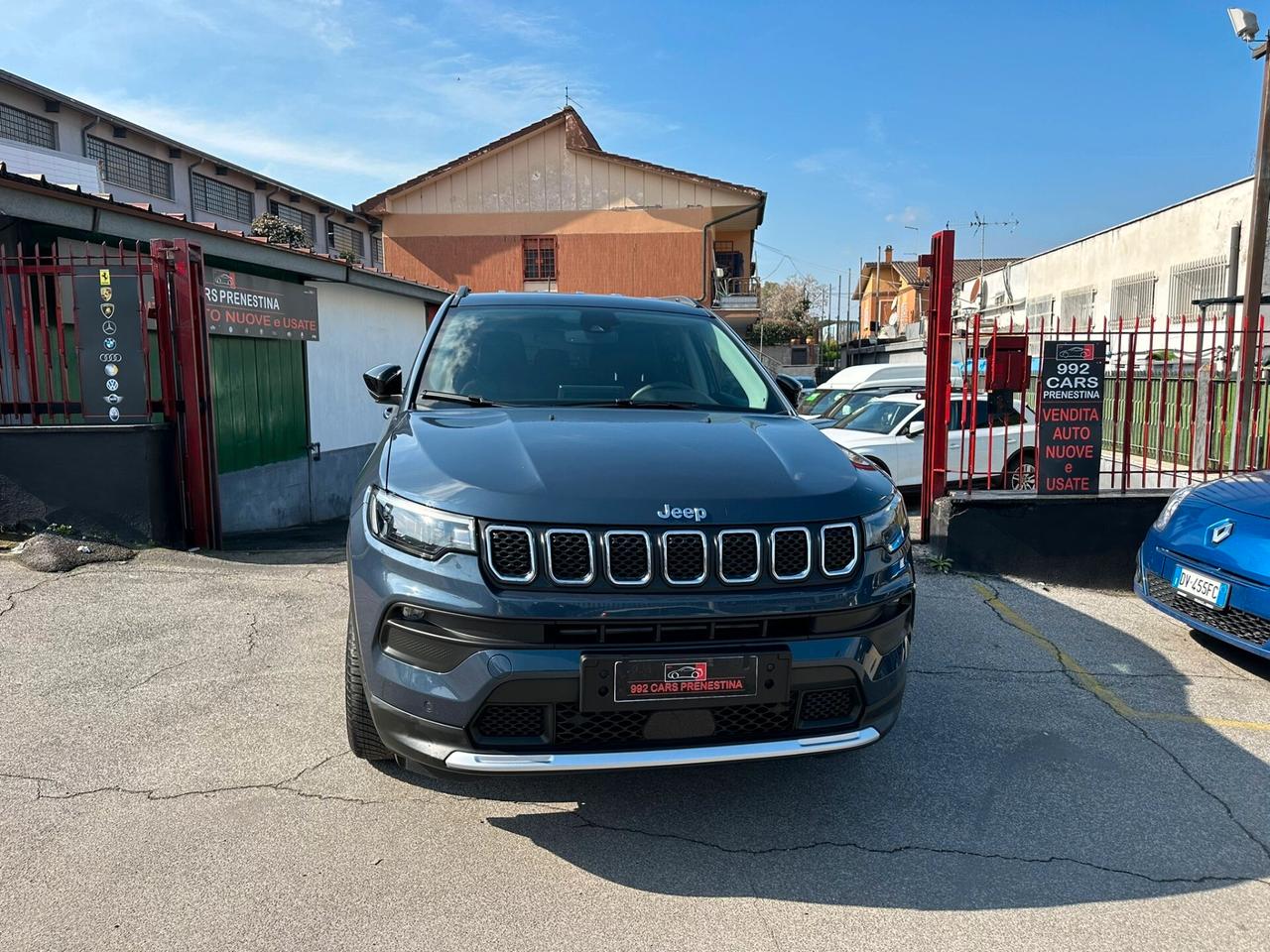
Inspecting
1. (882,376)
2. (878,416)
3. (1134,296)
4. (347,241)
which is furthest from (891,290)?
(878,416)

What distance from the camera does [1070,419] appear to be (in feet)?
20.2

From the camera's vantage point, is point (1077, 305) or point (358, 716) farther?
point (1077, 305)

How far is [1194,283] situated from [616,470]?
18209 millimetres

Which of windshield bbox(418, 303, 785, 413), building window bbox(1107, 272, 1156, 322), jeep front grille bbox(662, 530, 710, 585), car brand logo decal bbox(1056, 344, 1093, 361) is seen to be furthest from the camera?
building window bbox(1107, 272, 1156, 322)

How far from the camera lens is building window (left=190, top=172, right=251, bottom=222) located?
89.4ft

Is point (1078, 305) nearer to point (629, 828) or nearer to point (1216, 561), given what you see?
point (1216, 561)

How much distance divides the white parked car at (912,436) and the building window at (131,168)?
2205cm

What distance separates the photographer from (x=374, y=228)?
38219 millimetres

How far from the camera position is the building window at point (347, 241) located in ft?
114

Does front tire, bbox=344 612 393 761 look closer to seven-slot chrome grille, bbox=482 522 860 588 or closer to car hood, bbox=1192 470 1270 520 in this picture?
seven-slot chrome grille, bbox=482 522 860 588

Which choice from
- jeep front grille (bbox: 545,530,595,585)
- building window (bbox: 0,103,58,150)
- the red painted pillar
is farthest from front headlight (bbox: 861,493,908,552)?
building window (bbox: 0,103,58,150)

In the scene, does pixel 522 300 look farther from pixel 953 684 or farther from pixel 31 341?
pixel 31 341

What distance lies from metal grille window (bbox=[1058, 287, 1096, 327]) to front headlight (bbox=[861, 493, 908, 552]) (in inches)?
804

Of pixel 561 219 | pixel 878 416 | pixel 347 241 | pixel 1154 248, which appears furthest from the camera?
pixel 347 241
